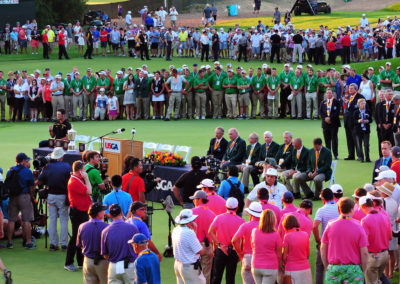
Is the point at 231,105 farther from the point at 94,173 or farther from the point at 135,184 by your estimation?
the point at 135,184

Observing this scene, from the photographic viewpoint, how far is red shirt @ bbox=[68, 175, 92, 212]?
12.6 metres

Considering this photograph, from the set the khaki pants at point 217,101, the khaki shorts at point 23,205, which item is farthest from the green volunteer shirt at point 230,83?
the khaki shorts at point 23,205

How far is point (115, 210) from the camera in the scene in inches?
389

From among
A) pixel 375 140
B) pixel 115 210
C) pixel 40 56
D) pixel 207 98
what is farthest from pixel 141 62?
pixel 115 210

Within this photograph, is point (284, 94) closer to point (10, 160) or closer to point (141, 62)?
point (10, 160)

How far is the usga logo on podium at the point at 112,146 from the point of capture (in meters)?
17.5

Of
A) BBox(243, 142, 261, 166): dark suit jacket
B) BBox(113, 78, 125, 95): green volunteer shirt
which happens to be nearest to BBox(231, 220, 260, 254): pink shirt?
BBox(243, 142, 261, 166): dark suit jacket

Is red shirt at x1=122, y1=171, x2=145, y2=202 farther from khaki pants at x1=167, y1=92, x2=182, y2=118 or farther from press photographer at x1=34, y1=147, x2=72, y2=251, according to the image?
khaki pants at x1=167, y1=92, x2=182, y2=118

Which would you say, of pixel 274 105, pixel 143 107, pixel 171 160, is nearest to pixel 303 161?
pixel 171 160

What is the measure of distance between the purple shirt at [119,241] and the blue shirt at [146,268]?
767 mm

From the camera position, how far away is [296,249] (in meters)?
9.80

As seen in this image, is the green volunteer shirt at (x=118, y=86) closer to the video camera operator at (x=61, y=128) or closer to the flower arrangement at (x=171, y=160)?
the video camera operator at (x=61, y=128)

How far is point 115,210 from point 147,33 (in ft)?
111

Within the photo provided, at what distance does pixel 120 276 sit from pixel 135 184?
3306mm
